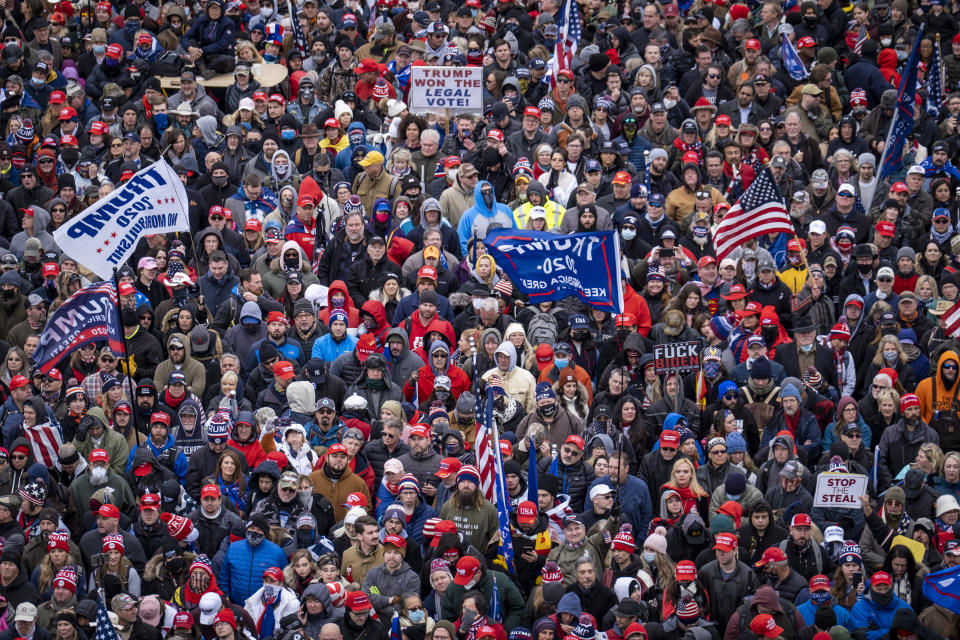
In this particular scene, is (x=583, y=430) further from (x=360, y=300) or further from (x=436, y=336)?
(x=360, y=300)

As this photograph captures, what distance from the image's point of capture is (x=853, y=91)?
82.3ft

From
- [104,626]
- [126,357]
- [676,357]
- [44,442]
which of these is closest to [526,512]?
[676,357]

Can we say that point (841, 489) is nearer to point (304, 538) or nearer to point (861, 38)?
point (304, 538)

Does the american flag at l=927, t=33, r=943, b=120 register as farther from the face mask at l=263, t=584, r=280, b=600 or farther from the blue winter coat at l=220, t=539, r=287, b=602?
the face mask at l=263, t=584, r=280, b=600

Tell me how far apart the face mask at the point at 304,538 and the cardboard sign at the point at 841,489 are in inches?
192

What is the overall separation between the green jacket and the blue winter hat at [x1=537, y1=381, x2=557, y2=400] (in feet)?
8.19

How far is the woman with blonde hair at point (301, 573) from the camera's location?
54.6 feet

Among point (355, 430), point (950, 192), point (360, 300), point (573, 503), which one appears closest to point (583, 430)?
point (573, 503)

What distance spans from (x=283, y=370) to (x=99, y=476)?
226 centimetres

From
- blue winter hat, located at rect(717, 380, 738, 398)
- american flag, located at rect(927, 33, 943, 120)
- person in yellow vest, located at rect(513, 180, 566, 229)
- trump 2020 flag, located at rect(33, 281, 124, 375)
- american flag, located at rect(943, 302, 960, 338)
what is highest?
american flag, located at rect(927, 33, 943, 120)

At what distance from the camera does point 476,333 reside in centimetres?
1989

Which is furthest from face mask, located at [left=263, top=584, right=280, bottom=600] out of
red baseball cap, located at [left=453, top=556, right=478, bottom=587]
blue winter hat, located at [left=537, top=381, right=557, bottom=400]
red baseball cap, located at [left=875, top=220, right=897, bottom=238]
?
red baseball cap, located at [left=875, top=220, right=897, bottom=238]

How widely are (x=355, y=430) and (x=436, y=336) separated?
83.4 inches

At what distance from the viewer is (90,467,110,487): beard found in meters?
18.1
